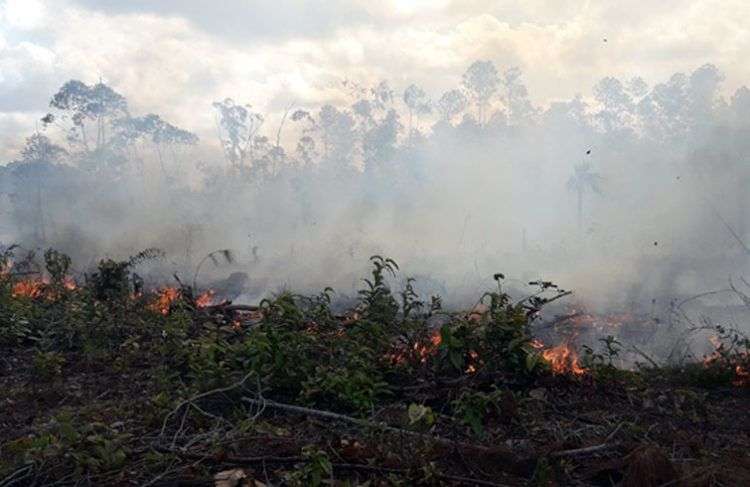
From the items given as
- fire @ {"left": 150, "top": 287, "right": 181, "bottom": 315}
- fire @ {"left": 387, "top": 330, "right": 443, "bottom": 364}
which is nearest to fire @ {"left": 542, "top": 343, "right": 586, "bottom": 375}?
fire @ {"left": 387, "top": 330, "right": 443, "bottom": 364}

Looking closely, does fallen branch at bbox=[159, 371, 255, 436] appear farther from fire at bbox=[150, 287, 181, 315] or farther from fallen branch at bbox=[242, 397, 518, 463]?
fire at bbox=[150, 287, 181, 315]

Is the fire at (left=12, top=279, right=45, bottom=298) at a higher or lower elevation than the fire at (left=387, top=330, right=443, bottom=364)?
lower

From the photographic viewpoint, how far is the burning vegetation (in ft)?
11.5

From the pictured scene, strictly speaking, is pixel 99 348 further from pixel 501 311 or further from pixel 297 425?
pixel 501 311

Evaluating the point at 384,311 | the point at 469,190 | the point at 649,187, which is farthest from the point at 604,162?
the point at 384,311

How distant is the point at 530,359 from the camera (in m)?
4.78

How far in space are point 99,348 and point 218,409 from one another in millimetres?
3347

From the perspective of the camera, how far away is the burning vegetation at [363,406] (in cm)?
351

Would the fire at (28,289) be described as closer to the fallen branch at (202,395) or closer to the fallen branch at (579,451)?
the fallen branch at (202,395)

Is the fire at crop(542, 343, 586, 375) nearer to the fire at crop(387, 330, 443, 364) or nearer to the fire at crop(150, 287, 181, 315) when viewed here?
the fire at crop(387, 330, 443, 364)

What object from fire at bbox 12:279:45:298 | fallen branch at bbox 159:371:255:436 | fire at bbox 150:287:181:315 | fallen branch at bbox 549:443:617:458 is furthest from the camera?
fire at bbox 12:279:45:298

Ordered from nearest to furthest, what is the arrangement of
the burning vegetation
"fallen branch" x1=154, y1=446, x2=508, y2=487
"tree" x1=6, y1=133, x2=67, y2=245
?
"fallen branch" x1=154, y1=446, x2=508, y2=487
the burning vegetation
"tree" x1=6, y1=133, x2=67, y2=245

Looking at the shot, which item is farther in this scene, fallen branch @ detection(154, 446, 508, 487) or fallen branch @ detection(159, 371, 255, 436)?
fallen branch @ detection(159, 371, 255, 436)

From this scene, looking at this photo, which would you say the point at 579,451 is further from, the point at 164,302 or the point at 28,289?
the point at 28,289
